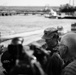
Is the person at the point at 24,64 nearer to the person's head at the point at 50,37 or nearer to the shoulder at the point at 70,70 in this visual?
the shoulder at the point at 70,70

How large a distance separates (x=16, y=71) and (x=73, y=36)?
4.06 ft

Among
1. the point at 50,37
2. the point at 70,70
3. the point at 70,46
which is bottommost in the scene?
the point at 70,70

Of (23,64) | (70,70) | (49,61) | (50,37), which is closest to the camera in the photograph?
(23,64)

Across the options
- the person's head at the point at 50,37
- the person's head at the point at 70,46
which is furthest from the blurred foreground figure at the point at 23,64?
the person's head at the point at 70,46

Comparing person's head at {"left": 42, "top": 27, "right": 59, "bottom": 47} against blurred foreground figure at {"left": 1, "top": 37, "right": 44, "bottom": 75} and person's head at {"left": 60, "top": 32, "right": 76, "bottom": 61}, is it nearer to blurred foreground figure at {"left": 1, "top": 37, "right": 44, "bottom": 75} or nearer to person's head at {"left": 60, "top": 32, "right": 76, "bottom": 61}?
person's head at {"left": 60, "top": 32, "right": 76, "bottom": 61}

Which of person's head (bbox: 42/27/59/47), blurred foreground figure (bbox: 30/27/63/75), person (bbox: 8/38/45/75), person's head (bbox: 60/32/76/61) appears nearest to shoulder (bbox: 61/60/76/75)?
blurred foreground figure (bbox: 30/27/63/75)

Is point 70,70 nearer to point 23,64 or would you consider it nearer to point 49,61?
point 49,61

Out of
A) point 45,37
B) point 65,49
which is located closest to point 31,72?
point 45,37

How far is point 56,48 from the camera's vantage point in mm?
2432

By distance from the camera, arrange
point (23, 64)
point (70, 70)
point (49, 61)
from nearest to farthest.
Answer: point (23, 64) < point (49, 61) < point (70, 70)

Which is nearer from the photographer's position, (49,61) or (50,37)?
(49,61)

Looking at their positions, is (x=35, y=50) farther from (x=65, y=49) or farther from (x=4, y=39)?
(x=65, y=49)

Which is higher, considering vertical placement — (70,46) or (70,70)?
(70,46)

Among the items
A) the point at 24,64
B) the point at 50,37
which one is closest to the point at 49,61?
the point at 24,64
